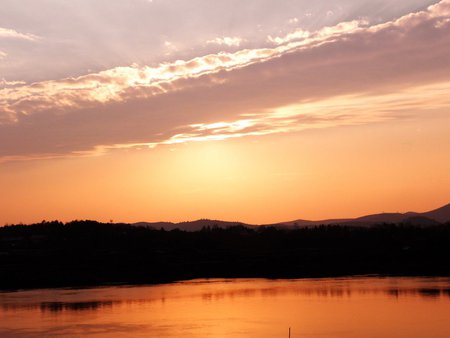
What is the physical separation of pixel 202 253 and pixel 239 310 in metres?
45.2

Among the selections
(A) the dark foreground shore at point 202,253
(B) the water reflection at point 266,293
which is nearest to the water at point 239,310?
(B) the water reflection at point 266,293

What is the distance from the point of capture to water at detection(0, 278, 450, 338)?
78.8 ft

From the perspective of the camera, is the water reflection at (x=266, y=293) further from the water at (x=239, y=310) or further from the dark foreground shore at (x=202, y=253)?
the dark foreground shore at (x=202, y=253)

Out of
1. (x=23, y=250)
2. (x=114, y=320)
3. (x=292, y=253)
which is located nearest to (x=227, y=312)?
(x=114, y=320)

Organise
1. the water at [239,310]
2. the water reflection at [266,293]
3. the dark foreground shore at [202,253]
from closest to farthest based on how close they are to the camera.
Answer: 1. the water at [239,310]
2. the water reflection at [266,293]
3. the dark foreground shore at [202,253]

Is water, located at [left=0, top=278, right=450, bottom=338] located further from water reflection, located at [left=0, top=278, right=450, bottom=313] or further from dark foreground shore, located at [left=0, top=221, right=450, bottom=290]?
dark foreground shore, located at [left=0, top=221, right=450, bottom=290]

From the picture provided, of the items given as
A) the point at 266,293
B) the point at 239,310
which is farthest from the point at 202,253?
the point at 239,310

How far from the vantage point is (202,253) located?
74.1 m

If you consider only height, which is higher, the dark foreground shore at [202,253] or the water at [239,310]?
the dark foreground shore at [202,253]

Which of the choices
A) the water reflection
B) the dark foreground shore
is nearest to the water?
the water reflection

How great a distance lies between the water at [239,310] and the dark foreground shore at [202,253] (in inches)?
308

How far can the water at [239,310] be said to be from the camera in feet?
78.8

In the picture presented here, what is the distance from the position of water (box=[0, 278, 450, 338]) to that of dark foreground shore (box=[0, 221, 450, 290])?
7835 mm

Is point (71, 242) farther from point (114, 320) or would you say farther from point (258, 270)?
point (114, 320)
